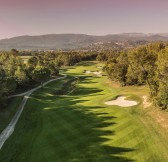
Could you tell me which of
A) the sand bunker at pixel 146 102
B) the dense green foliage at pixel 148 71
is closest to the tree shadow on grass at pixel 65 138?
the sand bunker at pixel 146 102

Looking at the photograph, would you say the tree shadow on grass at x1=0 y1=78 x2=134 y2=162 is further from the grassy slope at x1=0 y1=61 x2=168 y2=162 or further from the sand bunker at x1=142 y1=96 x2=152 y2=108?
the sand bunker at x1=142 y1=96 x2=152 y2=108

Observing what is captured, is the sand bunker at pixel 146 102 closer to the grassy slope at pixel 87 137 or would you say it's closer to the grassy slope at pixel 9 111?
the grassy slope at pixel 87 137

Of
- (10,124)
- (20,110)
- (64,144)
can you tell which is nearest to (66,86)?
(20,110)

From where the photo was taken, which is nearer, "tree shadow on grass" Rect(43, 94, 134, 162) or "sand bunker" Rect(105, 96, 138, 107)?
"tree shadow on grass" Rect(43, 94, 134, 162)

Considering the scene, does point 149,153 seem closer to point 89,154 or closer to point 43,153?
point 89,154

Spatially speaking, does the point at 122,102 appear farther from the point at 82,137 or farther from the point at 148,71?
the point at 82,137

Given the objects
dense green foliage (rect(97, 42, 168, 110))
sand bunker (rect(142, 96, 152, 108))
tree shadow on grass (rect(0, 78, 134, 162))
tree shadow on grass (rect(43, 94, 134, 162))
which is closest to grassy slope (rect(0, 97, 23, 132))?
tree shadow on grass (rect(0, 78, 134, 162))
